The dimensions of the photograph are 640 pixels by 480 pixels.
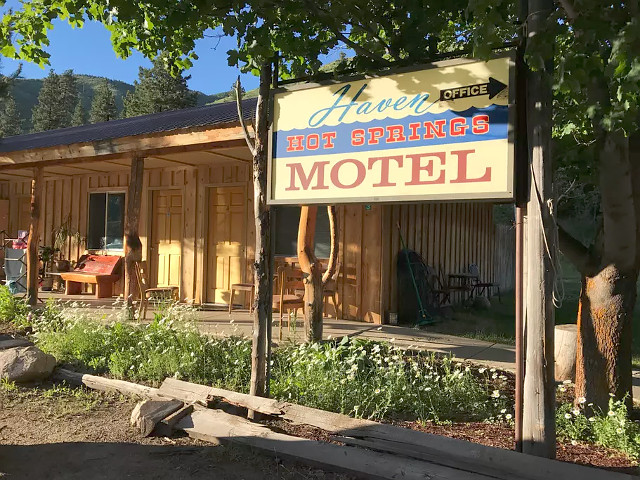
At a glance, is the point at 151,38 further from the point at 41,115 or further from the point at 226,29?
the point at 41,115

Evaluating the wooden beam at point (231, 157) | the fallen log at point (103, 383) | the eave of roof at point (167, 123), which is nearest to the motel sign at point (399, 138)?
the fallen log at point (103, 383)

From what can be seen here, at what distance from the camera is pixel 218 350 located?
5277mm

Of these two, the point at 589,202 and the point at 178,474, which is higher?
the point at 589,202

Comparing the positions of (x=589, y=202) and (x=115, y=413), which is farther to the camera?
(x=589, y=202)

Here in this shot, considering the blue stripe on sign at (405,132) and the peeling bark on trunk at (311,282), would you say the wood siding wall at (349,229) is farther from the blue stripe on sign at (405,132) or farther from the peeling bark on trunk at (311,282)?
the blue stripe on sign at (405,132)

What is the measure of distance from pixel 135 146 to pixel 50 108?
218ft

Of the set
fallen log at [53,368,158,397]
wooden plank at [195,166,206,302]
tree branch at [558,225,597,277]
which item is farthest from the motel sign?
wooden plank at [195,166,206,302]

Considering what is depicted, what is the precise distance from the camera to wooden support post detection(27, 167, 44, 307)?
843cm

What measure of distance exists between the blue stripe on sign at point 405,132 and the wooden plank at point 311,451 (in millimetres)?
1934

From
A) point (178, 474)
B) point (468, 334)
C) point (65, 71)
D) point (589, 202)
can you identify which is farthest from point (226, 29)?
point (65, 71)

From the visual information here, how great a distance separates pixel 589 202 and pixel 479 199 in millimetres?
17619

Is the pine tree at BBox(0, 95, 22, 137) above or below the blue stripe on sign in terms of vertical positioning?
above

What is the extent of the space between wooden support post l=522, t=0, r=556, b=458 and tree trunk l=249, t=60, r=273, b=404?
76.0 inches

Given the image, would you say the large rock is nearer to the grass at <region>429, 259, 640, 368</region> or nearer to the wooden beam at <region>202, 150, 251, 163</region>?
the wooden beam at <region>202, 150, 251, 163</region>
